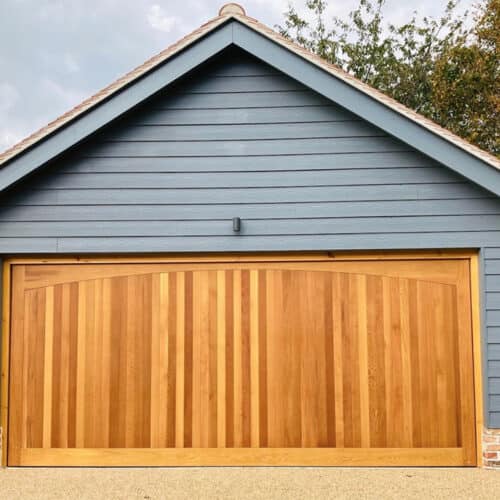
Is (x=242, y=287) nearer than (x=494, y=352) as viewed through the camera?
No

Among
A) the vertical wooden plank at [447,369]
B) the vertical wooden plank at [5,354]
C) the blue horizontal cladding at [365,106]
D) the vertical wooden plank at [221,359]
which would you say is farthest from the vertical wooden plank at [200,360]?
the vertical wooden plank at [447,369]

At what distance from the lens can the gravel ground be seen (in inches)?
186

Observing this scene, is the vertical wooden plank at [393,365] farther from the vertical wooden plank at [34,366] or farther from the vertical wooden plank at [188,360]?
the vertical wooden plank at [34,366]

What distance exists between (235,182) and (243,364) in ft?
5.93

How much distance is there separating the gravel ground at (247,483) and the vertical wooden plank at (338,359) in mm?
378

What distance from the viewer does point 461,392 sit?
546cm

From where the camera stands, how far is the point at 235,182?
5.61 m

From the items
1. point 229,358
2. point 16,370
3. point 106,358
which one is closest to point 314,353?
point 229,358

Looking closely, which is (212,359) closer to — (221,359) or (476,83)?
(221,359)

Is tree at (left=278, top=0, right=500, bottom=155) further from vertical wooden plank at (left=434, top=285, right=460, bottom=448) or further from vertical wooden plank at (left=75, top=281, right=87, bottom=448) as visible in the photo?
vertical wooden plank at (left=75, top=281, right=87, bottom=448)

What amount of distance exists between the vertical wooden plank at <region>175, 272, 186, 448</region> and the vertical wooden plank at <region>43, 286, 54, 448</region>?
4.13ft

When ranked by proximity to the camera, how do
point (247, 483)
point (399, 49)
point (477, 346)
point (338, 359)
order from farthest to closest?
1. point (399, 49)
2. point (338, 359)
3. point (477, 346)
4. point (247, 483)

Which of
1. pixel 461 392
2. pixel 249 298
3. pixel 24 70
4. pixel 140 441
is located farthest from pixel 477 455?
pixel 24 70

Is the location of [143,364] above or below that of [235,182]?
below
